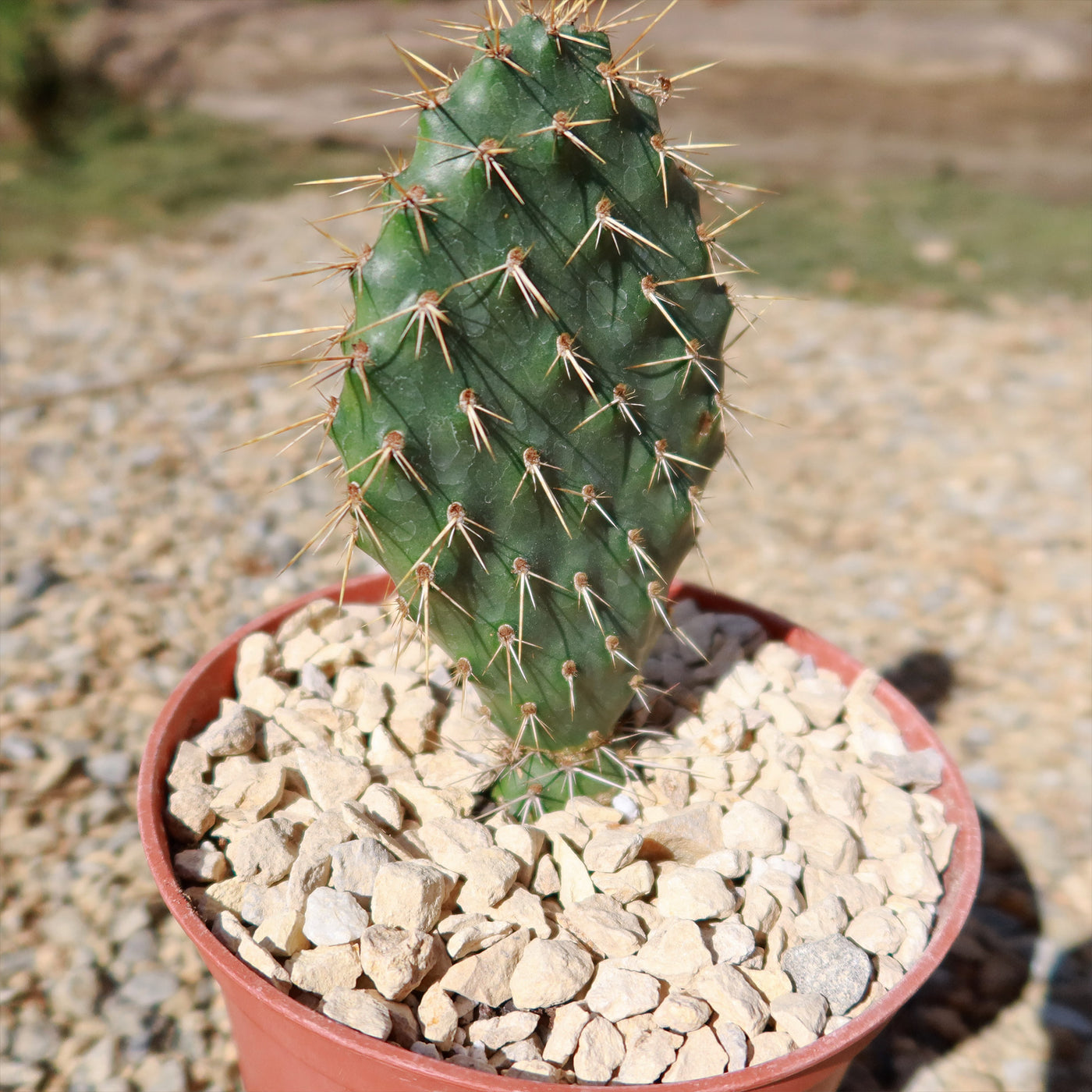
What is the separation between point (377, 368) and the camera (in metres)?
1.07

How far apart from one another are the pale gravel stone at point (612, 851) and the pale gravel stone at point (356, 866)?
241mm

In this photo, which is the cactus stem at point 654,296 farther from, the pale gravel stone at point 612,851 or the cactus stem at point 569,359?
the pale gravel stone at point 612,851

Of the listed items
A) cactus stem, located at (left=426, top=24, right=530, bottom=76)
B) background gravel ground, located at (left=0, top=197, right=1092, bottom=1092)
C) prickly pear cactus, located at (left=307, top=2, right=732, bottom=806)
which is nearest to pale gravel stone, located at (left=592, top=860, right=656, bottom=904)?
prickly pear cactus, located at (left=307, top=2, right=732, bottom=806)

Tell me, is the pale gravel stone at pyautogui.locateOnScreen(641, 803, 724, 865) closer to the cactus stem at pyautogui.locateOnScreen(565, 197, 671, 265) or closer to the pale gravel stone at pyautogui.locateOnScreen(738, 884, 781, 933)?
the pale gravel stone at pyautogui.locateOnScreen(738, 884, 781, 933)

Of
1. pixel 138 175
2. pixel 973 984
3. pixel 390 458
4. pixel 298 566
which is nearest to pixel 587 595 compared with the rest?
pixel 390 458

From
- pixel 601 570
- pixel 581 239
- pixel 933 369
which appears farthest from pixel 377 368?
pixel 933 369

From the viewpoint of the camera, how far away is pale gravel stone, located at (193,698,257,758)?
1.38m

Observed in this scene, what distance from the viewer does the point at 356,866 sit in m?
1.23

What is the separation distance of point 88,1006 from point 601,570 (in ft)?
3.56

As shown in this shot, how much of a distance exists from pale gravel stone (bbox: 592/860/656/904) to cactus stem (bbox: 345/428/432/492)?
53 cm

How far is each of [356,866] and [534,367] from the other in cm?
60

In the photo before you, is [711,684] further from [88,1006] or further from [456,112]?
[88,1006]

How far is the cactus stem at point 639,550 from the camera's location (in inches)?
48.6

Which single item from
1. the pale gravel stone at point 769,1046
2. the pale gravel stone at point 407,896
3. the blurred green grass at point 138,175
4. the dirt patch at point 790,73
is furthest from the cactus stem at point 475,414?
the dirt patch at point 790,73
